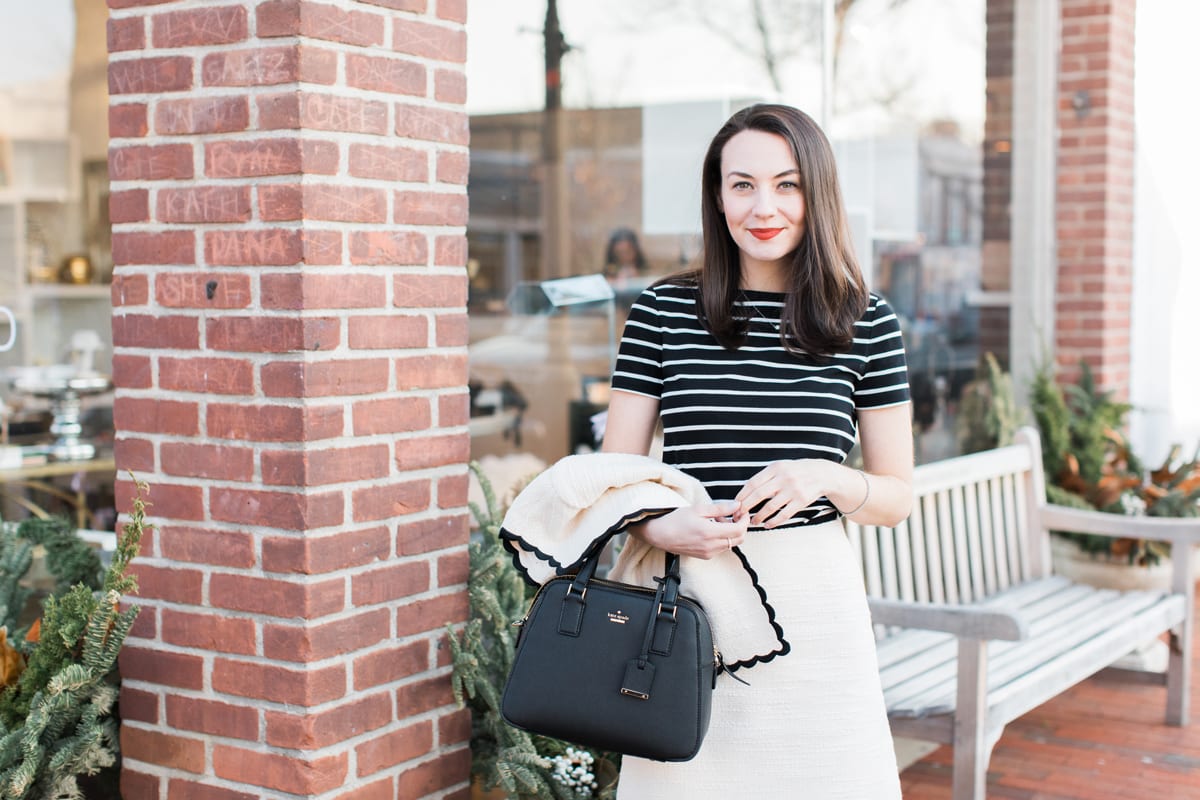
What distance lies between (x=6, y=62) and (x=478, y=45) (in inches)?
123

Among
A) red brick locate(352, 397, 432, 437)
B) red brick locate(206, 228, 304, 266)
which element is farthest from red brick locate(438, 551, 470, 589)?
red brick locate(206, 228, 304, 266)

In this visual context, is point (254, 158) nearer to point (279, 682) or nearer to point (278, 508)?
point (278, 508)

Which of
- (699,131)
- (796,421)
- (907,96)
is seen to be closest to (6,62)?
(699,131)

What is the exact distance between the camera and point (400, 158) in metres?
3.03

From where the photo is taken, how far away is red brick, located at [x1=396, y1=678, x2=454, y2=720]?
3.12 metres

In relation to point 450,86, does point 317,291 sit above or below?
below

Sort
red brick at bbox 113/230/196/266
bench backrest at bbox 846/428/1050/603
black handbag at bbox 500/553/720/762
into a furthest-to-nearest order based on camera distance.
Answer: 1. bench backrest at bbox 846/428/1050/603
2. red brick at bbox 113/230/196/266
3. black handbag at bbox 500/553/720/762

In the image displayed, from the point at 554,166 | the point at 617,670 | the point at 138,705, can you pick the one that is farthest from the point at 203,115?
the point at 554,166

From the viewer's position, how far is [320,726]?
2.89 m

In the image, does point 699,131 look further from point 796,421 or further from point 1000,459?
point 796,421

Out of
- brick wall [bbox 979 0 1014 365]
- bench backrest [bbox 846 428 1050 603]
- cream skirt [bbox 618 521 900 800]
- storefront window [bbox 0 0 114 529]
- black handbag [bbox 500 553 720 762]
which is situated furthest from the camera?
brick wall [bbox 979 0 1014 365]

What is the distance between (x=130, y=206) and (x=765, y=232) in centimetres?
148

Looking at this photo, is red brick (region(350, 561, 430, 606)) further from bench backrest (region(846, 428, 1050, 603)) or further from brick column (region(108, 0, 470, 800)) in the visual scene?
bench backrest (region(846, 428, 1050, 603))

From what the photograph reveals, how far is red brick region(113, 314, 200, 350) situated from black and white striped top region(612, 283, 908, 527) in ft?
3.39
